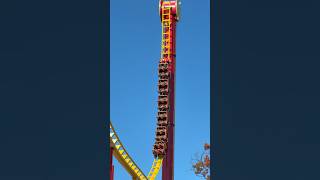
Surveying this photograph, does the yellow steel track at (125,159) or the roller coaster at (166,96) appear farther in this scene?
the roller coaster at (166,96)

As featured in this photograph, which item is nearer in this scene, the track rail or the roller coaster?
the track rail

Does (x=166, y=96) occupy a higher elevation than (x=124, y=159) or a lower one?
higher

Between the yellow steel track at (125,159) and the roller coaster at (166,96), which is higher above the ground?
the roller coaster at (166,96)

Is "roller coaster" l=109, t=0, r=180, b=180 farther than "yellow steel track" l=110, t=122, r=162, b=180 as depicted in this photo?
Yes

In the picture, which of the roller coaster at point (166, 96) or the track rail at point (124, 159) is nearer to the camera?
the track rail at point (124, 159)

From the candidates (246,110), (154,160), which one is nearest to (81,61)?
(246,110)

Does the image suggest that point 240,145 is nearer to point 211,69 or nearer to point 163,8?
point 211,69

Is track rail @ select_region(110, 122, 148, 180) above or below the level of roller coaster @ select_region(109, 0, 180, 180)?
below

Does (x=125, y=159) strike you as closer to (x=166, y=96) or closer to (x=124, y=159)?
(x=124, y=159)

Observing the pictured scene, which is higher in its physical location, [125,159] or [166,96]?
[166,96]

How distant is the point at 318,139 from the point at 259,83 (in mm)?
340

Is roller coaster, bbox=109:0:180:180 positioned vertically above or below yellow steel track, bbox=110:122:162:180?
above

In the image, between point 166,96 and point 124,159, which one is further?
point 166,96

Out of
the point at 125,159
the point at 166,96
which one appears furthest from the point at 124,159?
the point at 166,96
